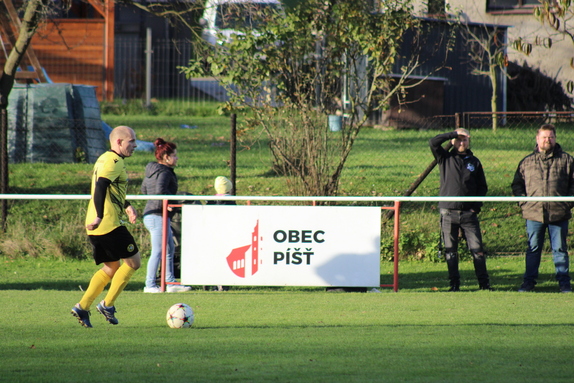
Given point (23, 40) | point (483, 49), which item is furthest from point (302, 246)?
point (483, 49)

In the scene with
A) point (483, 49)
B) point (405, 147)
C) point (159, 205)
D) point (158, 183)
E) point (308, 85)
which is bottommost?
point (159, 205)

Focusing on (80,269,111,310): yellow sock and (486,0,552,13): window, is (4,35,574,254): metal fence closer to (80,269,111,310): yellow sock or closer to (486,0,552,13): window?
(80,269,111,310): yellow sock

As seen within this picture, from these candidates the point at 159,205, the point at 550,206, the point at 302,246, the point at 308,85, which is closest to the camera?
the point at 302,246

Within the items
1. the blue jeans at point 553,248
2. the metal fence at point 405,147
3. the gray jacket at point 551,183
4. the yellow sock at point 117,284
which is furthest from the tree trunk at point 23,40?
the blue jeans at point 553,248

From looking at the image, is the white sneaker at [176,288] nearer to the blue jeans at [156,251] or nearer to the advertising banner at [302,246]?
the blue jeans at [156,251]

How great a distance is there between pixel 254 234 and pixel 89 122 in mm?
8672

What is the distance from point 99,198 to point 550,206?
5.46m

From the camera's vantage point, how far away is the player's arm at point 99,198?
6.17m

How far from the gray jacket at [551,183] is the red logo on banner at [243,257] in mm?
3289

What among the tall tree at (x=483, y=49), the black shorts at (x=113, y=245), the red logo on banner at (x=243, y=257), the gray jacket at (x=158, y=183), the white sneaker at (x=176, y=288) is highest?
the tall tree at (x=483, y=49)

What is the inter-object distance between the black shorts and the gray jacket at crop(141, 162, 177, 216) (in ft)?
8.36

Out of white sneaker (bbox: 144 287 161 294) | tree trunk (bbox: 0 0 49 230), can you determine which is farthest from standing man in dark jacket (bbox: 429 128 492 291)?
tree trunk (bbox: 0 0 49 230)

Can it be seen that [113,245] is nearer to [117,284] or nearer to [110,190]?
[117,284]

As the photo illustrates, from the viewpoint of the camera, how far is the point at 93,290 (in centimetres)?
634
